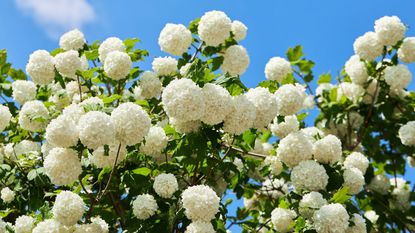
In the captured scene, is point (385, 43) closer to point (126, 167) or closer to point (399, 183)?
point (399, 183)

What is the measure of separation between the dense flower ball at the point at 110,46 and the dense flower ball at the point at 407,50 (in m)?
3.73

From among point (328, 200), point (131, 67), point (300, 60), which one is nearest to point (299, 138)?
point (328, 200)

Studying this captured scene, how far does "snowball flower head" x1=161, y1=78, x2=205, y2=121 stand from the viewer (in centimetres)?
407

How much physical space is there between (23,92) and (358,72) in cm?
462

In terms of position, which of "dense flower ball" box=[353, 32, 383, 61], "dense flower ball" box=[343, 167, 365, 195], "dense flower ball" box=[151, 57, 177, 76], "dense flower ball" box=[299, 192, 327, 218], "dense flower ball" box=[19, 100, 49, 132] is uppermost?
"dense flower ball" box=[353, 32, 383, 61]

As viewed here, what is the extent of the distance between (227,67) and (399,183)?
4.60 meters

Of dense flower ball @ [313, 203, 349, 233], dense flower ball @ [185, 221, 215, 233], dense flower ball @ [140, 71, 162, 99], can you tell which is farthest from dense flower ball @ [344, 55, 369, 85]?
dense flower ball @ [185, 221, 215, 233]

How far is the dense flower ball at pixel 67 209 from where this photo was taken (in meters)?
4.16

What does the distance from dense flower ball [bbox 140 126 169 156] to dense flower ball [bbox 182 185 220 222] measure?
37.9 inches

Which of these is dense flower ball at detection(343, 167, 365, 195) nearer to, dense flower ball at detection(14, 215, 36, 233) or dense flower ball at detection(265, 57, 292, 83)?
dense flower ball at detection(265, 57, 292, 83)

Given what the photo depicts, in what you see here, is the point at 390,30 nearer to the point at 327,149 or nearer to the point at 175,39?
the point at 327,149

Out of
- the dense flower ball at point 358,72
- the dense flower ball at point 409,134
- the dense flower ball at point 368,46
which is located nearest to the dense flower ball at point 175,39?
the dense flower ball at point 368,46

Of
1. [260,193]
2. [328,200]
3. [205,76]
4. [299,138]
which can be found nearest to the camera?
[205,76]

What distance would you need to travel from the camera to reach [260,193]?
8.11m
